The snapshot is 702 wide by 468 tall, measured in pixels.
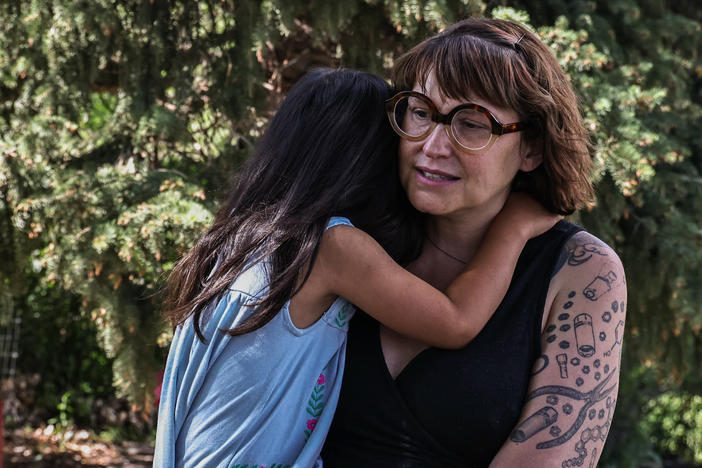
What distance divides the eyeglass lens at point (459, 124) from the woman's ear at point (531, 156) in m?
0.17

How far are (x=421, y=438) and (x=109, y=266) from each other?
1.81m

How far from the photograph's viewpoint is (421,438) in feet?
5.61

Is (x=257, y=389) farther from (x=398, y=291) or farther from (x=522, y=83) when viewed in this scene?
(x=522, y=83)

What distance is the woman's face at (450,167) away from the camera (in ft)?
5.95

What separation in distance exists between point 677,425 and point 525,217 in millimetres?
7072

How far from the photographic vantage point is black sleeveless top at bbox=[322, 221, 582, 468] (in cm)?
168

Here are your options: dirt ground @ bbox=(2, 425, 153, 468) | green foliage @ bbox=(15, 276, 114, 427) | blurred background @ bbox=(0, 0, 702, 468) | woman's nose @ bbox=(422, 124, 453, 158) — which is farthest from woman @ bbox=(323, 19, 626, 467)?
green foliage @ bbox=(15, 276, 114, 427)

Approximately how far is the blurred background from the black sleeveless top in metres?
1.34

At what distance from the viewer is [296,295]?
174 centimetres

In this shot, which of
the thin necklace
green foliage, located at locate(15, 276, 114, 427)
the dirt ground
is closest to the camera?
the thin necklace

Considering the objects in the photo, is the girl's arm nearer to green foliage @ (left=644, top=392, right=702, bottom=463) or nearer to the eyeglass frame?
the eyeglass frame

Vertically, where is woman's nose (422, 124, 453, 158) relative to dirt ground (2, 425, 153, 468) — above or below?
above

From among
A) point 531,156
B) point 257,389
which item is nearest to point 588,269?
point 531,156

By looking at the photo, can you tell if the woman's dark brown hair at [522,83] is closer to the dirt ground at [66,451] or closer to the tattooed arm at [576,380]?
the tattooed arm at [576,380]
